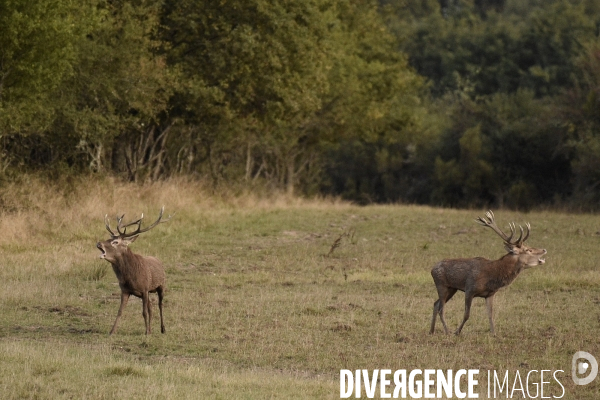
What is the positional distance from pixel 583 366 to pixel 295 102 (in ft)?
67.5

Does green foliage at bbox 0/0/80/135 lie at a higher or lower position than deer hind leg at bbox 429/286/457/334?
higher

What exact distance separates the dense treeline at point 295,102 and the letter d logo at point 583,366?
14057 millimetres

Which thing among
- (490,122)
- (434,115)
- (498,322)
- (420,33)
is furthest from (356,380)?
(420,33)

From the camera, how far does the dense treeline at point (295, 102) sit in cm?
2584

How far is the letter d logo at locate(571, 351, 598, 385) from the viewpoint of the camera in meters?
10.9

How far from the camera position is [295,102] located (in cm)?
3123

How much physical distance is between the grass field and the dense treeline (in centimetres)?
262

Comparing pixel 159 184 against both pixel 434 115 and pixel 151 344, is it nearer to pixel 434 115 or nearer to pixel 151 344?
pixel 151 344

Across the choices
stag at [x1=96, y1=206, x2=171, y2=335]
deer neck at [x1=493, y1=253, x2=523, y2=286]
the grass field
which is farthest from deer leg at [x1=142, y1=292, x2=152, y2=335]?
deer neck at [x1=493, y1=253, x2=523, y2=286]

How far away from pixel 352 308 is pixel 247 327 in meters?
2.17

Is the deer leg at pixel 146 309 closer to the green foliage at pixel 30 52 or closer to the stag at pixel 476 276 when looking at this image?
the stag at pixel 476 276

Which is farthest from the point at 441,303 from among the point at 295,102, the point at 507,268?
the point at 295,102

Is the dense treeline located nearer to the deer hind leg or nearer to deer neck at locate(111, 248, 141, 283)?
deer neck at locate(111, 248, 141, 283)

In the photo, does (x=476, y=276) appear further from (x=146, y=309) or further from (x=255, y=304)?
(x=146, y=309)
